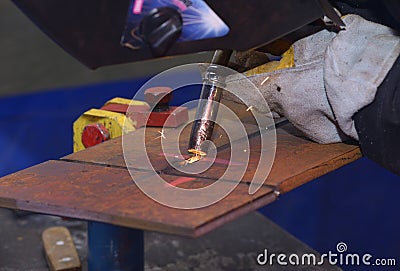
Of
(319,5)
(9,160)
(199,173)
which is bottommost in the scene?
(9,160)

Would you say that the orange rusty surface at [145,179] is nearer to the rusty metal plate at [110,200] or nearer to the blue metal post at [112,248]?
the rusty metal plate at [110,200]

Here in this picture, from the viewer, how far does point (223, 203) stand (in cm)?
93

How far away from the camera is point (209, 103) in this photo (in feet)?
3.69

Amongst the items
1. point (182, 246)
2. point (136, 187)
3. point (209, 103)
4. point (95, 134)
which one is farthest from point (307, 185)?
point (136, 187)

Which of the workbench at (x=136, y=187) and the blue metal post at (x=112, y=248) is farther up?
the workbench at (x=136, y=187)

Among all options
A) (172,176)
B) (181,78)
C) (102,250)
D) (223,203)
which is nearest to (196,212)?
(223,203)

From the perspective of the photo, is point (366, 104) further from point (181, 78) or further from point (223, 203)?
point (181, 78)

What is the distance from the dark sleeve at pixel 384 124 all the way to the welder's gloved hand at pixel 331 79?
0.5 inches

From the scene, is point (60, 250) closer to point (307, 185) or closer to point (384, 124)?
point (307, 185)

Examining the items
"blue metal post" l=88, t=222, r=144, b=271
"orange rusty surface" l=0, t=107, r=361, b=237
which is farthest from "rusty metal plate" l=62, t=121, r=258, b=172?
"blue metal post" l=88, t=222, r=144, b=271

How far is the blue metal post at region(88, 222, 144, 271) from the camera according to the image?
1.12 meters

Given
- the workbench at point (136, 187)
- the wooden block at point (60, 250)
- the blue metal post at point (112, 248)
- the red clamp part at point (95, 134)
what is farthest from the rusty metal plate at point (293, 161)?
the wooden block at point (60, 250)

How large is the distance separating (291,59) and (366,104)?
161mm

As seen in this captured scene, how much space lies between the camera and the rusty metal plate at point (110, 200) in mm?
877
